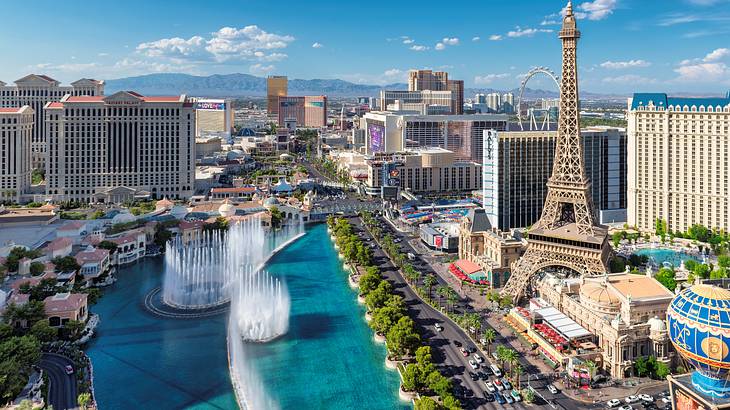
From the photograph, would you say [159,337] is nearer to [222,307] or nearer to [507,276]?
[222,307]

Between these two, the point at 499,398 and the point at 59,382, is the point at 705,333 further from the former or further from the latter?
the point at 59,382

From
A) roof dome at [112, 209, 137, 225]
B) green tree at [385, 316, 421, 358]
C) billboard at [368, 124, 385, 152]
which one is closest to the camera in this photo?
green tree at [385, 316, 421, 358]

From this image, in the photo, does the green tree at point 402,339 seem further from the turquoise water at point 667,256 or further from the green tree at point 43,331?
the turquoise water at point 667,256

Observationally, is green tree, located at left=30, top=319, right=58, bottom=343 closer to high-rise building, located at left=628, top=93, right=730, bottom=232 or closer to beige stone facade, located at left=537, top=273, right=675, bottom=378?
beige stone facade, located at left=537, top=273, right=675, bottom=378

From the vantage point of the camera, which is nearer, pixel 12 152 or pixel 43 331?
pixel 43 331

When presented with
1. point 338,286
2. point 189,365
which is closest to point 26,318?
point 189,365

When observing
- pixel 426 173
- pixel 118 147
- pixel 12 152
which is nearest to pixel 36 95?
pixel 12 152

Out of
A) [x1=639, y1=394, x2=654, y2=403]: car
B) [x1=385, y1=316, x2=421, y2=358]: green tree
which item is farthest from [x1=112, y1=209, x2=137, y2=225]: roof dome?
[x1=639, y1=394, x2=654, y2=403]: car
